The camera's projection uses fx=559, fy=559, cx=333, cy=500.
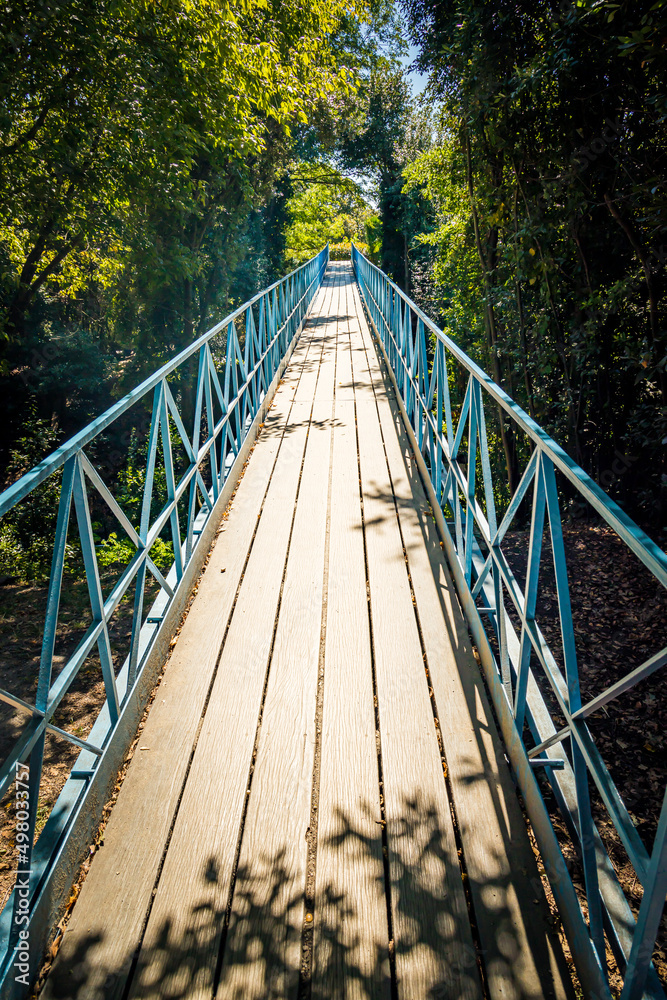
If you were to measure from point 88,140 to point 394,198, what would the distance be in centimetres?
1274

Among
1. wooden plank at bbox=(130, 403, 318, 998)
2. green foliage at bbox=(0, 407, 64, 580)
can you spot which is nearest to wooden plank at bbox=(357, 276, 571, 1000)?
wooden plank at bbox=(130, 403, 318, 998)

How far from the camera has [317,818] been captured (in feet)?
6.24

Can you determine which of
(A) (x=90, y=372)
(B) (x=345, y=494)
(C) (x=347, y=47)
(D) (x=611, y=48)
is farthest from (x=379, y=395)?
(C) (x=347, y=47)

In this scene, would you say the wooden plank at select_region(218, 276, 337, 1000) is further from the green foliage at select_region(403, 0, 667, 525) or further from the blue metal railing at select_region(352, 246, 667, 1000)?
the green foliage at select_region(403, 0, 667, 525)

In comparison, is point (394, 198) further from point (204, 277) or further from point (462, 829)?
point (462, 829)

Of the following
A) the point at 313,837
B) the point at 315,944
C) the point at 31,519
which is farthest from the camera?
the point at 31,519

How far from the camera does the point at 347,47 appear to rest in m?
15.0

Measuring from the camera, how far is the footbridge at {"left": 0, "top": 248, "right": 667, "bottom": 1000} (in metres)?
1.47

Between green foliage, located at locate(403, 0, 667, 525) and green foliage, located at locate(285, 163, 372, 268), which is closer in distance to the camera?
green foliage, located at locate(403, 0, 667, 525)

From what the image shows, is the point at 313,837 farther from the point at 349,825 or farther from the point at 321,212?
the point at 321,212

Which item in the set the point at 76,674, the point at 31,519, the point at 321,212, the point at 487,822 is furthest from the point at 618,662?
the point at 321,212

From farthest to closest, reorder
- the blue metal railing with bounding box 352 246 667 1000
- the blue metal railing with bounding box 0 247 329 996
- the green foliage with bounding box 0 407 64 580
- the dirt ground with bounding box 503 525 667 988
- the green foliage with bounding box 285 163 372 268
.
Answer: the green foliage with bounding box 285 163 372 268
the green foliage with bounding box 0 407 64 580
the dirt ground with bounding box 503 525 667 988
the blue metal railing with bounding box 0 247 329 996
the blue metal railing with bounding box 352 246 667 1000

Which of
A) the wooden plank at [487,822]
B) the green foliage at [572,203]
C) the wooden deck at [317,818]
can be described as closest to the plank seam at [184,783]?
the wooden deck at [317,818]

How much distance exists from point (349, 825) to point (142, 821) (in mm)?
702
